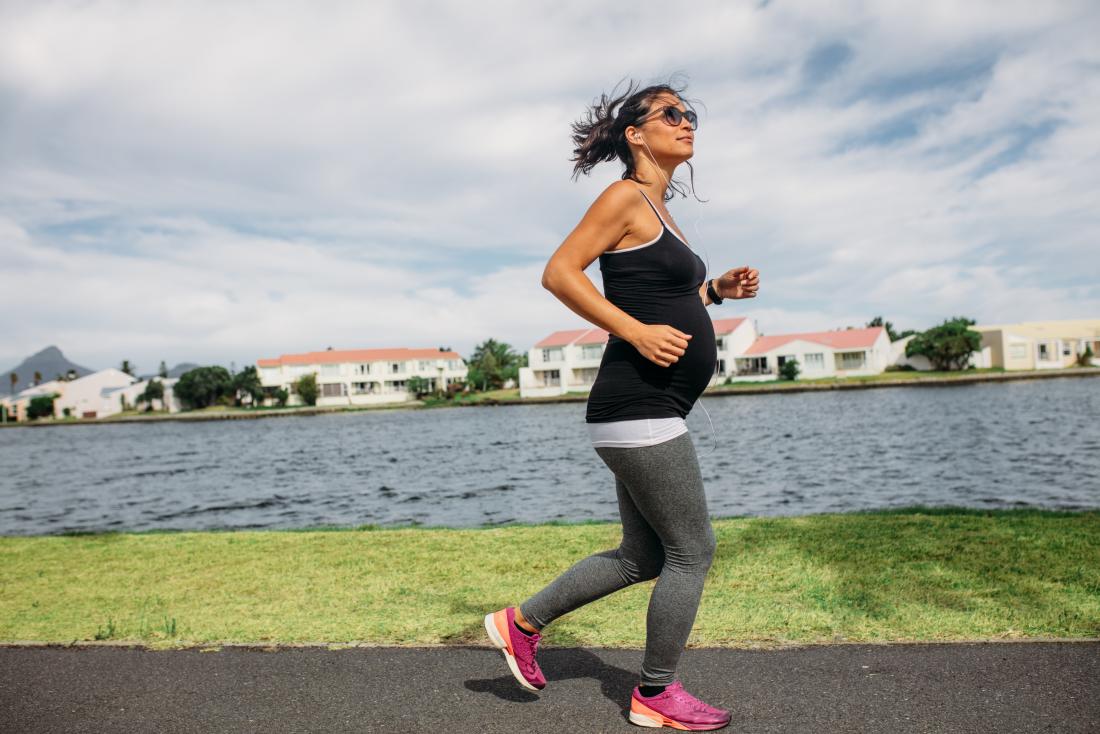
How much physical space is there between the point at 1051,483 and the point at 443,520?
12.2 meters

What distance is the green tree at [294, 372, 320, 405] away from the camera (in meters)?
95.0

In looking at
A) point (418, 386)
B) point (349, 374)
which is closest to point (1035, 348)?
point (418, 386)

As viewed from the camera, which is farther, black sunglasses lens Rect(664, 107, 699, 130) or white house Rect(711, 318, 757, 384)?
white house Rect(711, 318, 757, 384)

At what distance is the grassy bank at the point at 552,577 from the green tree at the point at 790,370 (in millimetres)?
72633

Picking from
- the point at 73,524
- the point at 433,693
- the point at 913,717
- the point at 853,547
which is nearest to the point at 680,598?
the point at 913,717

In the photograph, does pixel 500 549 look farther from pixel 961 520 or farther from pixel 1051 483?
pixel 1051 483

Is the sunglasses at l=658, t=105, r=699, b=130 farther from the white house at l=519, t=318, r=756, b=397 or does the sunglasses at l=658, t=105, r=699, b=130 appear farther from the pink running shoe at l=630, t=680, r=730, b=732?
the white house at l=519, t=318, r=756, b=397

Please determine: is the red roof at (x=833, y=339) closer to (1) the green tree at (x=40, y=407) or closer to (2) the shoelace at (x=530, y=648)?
(2) the shoelace at (x=530, y=648)

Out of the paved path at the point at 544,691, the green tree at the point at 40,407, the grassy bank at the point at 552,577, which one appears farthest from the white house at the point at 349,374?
the paved path at the point at 544,691

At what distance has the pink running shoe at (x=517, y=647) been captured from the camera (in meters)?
3.30

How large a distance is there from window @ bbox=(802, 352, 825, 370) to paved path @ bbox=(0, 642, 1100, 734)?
7826 cm

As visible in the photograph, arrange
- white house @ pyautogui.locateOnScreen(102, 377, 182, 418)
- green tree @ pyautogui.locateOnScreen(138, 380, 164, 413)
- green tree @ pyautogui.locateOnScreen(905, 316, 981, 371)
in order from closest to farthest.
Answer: green tree @ pyautogui.locateOnScreen(905, 316, 981, 371) → green tree @ pyautogui.locateOnScreen(138, 380, 164, 413) → white house @ pyautogui.locateOnScreen(102, 377, 182, 418)

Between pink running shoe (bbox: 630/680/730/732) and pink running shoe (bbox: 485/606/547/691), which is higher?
pink running shoe (bbox: 485/606/547/691)

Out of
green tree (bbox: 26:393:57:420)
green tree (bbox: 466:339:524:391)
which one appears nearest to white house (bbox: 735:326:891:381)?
green tree (bbox: 466:339:524:391)
